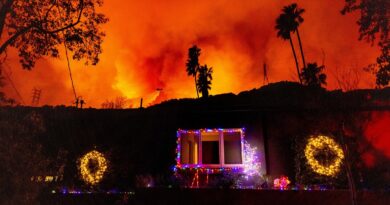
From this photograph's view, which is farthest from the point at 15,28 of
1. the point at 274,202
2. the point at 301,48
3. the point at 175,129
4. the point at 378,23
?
the point at 301,48

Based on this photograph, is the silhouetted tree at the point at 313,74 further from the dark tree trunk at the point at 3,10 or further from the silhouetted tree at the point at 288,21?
the dark tree trunk at the point at 3,10

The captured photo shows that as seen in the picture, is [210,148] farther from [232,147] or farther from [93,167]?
[93,167]

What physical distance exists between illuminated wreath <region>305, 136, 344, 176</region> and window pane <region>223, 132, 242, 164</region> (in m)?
3.06

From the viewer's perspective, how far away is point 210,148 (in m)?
15.5

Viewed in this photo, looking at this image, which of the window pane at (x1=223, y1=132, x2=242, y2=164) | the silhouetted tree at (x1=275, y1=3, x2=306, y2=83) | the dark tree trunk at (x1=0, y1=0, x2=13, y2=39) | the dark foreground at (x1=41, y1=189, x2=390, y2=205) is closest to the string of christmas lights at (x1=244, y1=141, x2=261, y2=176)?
the window pane at (x1=223, y1=132, x2=242, y2=164)

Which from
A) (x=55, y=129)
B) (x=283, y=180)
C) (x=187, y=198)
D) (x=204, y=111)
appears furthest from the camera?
(x=55, y=129)

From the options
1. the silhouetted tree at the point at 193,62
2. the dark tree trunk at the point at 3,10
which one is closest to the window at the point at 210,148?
the dark tree trunk at the point at 3,10

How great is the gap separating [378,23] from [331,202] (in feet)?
24.9

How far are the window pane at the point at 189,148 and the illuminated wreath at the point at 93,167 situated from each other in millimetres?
3687

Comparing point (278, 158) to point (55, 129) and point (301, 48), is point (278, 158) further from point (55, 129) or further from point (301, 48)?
point (301, 48)

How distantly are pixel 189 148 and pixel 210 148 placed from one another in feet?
3.55

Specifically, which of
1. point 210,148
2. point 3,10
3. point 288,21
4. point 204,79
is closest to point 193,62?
point 204,79

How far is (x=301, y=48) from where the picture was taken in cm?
3731

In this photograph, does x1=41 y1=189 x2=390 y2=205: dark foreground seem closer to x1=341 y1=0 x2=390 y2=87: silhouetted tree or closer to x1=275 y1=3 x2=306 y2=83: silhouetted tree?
x1=341 y1=0 x2=390 y2=87: silhouetted tree
